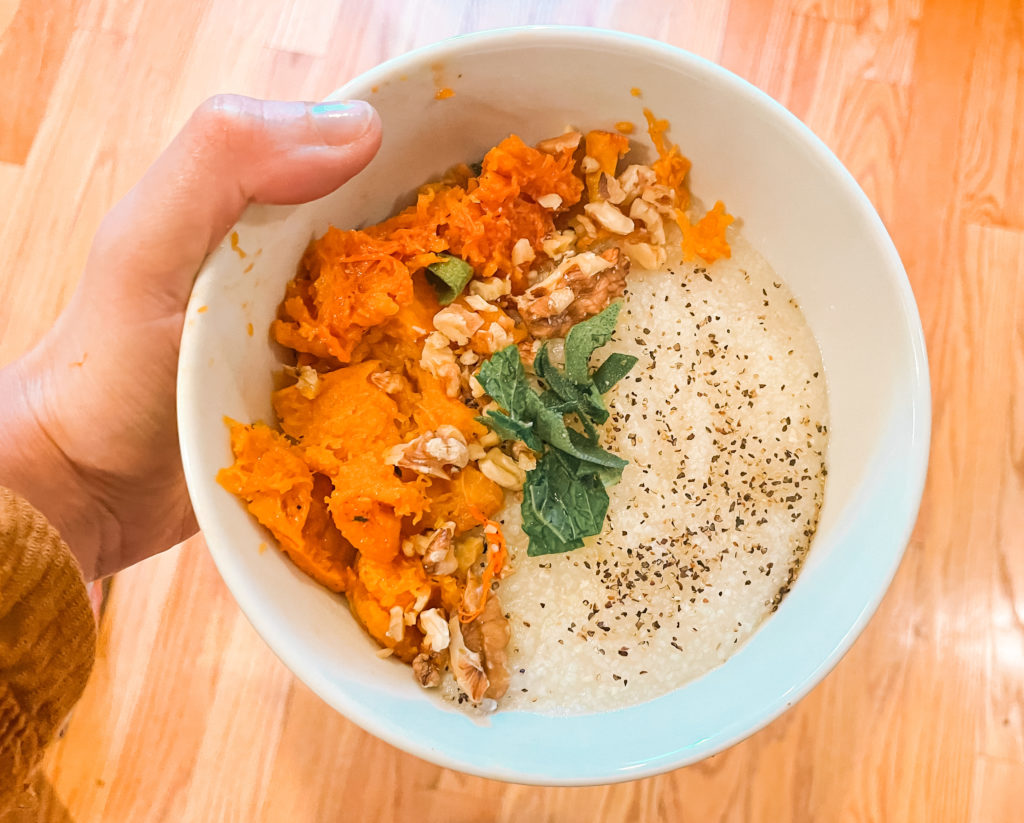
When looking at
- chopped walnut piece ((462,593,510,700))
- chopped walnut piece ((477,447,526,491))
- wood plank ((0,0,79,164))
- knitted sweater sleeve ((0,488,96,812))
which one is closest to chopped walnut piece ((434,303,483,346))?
chopped walnut piece ((477,447,526,491))

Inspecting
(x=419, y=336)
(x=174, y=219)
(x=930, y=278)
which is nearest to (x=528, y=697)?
(x=419, y=336)

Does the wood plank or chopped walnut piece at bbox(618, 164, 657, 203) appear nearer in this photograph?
chopped walnut piece at bbox(618, 164, 657, 203)

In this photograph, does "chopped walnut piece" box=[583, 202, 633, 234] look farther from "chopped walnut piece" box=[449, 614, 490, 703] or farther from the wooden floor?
the wooden floor

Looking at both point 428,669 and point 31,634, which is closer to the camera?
point 31,634

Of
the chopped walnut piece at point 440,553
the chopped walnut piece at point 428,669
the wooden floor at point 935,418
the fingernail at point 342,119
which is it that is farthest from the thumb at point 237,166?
the wooden floor at point 935,418

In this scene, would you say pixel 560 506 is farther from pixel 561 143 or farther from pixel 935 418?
pixel 935 418

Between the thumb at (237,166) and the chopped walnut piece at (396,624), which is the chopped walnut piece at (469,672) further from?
the thumb at (237,166)

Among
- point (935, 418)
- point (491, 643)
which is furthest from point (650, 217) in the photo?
point (935, 418)
